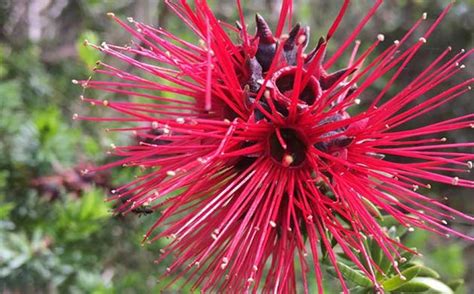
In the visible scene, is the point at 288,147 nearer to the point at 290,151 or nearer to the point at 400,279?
the point at 290,151

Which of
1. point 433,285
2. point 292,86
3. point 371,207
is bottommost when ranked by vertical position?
point 433,285

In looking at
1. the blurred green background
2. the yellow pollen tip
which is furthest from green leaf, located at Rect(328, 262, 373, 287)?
the blurred green background

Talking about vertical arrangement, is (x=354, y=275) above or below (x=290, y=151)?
below

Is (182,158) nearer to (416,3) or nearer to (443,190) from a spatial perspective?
(443,190)

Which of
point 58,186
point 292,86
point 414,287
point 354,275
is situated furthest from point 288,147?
point 58,186

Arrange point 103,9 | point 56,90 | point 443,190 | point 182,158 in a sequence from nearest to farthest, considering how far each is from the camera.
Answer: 1. point 182,158
2. point 56,90
3. point 443,190
4. point 103,9

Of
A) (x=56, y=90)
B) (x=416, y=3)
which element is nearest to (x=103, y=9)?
(x=56, y=90)

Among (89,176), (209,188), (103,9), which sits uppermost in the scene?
(103,9)
